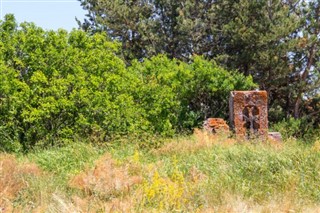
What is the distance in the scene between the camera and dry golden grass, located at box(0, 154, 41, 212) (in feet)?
18.0

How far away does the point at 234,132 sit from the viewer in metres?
13.5

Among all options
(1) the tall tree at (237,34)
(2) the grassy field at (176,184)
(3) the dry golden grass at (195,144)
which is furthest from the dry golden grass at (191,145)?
(1) the tall tree at (237,34)

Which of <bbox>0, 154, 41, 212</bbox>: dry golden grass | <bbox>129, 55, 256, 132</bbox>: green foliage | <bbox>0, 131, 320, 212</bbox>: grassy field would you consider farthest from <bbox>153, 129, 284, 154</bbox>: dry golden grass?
<bbox>129, 55, 256, 132</bbox>: green foliage

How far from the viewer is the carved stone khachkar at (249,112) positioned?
13.4 m

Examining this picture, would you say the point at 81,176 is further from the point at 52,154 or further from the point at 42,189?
the point at 52,154

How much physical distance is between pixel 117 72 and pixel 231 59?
9283 millimetres

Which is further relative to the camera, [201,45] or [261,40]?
[201,45]

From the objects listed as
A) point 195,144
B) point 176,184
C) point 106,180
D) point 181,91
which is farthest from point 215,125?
point 106,180

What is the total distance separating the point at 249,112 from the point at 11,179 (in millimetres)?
8384

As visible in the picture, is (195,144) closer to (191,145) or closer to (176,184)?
(191,145)

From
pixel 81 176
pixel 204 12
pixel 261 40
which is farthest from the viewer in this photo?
pixel 204 12

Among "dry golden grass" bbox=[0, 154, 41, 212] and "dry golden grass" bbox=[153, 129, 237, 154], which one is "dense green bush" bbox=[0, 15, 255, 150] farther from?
"dry golden grass" bbox=[0, 154, 41, 212]

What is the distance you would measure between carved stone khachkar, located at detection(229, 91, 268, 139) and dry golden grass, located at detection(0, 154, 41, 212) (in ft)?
23.1

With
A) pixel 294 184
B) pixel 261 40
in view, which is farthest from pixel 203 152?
pixel 261 40
